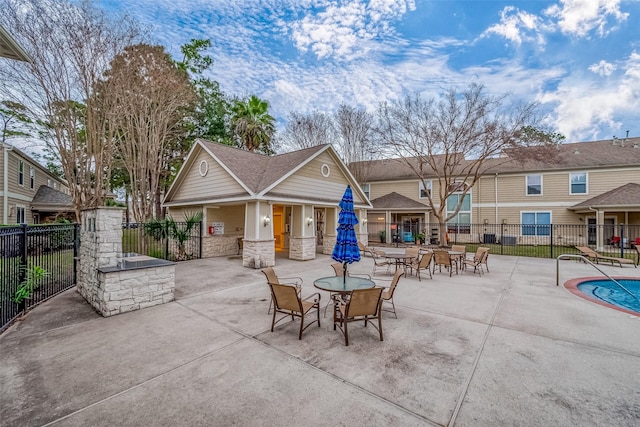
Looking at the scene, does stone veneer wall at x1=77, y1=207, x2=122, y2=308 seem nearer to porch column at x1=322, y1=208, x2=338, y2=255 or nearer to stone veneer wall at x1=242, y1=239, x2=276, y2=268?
stone veneer wall at x1=242, y1=239, x2=276, y2=268

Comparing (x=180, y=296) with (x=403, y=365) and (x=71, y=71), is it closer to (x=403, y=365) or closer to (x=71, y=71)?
(x=403, y=365)

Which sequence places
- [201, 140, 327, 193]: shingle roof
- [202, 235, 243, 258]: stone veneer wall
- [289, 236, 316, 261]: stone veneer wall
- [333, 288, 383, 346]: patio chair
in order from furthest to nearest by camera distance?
[202, 235, 243, 258]: stone veneer wall < [289, 236, 316, 261]: stone veneer wall < [201, 140, 327, 193]: shingle roof < [333, 288, 383, 346]: patio chair

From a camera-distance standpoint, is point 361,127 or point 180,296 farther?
point 361,127

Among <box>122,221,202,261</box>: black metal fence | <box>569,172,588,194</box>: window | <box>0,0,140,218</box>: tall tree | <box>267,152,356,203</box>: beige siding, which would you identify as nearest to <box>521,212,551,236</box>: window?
<box>569,172,588,194</box>: window

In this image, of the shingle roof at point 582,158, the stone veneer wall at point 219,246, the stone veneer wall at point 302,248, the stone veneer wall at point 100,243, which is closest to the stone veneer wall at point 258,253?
the stone veneer wall at point 302,248

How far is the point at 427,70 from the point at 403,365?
1678 cm

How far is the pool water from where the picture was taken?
721 centimetres

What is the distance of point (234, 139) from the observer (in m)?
22.9

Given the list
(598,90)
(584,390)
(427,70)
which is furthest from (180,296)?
(598,90)

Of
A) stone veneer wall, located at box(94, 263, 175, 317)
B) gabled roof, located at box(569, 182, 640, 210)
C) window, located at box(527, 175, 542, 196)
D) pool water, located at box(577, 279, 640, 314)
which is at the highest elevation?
window, located at box(527, 175, 542, 196)

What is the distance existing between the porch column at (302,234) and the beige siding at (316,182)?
78 cm

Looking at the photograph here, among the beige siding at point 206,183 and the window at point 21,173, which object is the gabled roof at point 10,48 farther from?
the window at point 21,173

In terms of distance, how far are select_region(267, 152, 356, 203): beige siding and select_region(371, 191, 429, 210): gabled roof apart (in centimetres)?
754

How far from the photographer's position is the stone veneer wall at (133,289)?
557 cm
